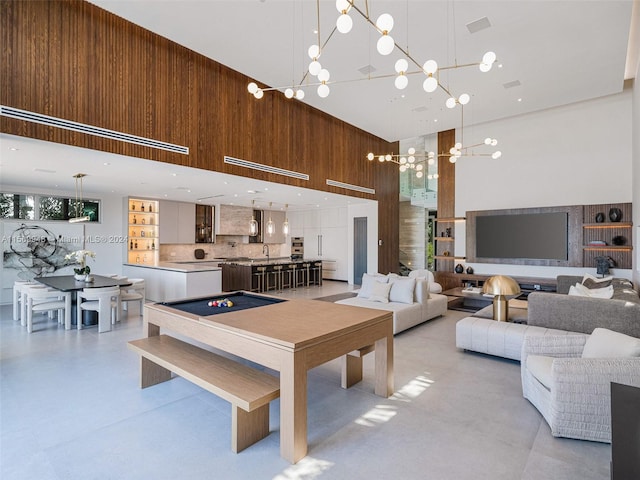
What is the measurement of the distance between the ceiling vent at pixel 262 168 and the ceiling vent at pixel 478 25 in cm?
400

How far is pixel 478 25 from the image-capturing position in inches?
A: 181

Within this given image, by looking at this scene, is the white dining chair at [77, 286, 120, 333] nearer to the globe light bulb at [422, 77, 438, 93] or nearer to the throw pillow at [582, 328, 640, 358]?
the globe light bulb at [422, 77, 438, 93]

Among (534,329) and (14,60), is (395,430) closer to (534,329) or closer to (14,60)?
(534,329)

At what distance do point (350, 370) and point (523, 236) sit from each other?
695cm

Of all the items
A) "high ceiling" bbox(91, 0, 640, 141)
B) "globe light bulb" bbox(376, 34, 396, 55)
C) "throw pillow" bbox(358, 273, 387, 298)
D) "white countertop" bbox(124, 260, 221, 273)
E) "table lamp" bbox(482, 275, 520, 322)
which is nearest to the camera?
"globe light bulb" bbox(376, 34, 396, 55)

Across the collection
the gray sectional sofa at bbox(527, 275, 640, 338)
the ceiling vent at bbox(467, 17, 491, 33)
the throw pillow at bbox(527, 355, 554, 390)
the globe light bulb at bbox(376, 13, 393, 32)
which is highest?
the ceiling vent at bbox(467, 17, 491, 33)

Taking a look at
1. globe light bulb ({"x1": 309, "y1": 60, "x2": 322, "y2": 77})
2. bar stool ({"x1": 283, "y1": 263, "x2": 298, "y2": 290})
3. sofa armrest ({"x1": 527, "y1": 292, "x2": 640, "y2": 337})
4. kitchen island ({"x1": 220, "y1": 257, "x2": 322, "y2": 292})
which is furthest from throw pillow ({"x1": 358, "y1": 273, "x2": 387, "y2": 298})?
bar stool ({"x1": 283, "y1": 263, "x2": 298, "y2": 290})

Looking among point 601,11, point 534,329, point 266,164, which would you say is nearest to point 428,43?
point 601,11

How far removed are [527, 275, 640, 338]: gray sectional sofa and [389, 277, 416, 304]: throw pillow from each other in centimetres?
182

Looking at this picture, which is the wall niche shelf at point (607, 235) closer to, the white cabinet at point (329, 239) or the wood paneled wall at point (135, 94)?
the wood paneled wall at point (135, 94)

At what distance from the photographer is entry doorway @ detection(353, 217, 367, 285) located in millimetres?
10938

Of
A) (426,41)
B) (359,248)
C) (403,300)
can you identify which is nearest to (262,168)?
(426,41)

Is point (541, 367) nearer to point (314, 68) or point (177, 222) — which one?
point (314, 68)

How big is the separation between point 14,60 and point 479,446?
19.6 ft
